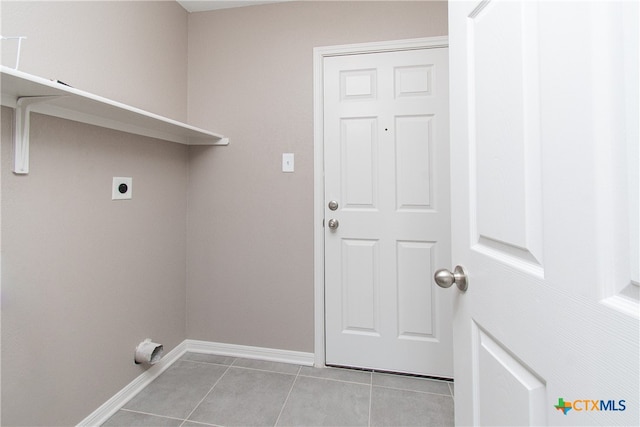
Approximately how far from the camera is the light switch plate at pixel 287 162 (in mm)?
1924

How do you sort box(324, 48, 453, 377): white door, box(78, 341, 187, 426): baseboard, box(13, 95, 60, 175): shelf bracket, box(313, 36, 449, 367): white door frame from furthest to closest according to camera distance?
1. box(313, 36, 449, 367): white door frame
2. box(324, 48, 453, 377): white door
3. box(78, 341, 187, 426): baseboard
4. box(13, 95, 60, 175): shelf bracket

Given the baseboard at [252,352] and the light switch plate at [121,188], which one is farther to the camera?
the baseboard at [252,352]

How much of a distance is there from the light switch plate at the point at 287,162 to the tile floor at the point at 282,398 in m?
1.29

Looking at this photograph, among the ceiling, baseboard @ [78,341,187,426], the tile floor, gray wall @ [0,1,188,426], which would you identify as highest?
the ceiling

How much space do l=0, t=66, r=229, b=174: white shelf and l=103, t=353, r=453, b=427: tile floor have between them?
4.22 ft

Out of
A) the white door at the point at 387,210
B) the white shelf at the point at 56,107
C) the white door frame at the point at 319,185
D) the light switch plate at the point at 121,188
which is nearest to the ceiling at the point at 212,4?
the white door frame at the point at 319,185

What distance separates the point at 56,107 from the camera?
121cm

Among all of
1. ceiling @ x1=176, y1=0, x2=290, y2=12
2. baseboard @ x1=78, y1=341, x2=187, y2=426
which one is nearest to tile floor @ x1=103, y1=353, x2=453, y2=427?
baseboard @ x1=78, y1=341, x2=187, y2=426

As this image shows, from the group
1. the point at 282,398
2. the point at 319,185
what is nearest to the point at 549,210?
the point at 319,185

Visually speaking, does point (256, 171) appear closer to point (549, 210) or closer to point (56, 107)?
point (56, 107)

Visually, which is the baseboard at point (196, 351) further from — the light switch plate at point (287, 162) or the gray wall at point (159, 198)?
the light switch plate at point (287, 162)

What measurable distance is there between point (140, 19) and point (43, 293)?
152 centimetres

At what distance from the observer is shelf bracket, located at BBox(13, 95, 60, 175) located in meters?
1.08

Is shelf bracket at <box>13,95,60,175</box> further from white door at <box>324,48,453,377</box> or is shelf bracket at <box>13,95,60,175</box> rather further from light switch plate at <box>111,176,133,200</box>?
white door at <box>324,48,453,377</box>
